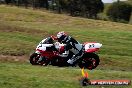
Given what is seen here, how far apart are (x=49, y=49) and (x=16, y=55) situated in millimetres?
5350

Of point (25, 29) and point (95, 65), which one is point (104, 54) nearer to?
point (95, 65)

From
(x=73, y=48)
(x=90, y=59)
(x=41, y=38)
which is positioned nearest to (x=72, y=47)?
(x=73, y=48)

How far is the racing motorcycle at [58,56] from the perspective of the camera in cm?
2000

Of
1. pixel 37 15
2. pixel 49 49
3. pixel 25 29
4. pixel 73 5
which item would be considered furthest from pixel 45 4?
pixel 49 49

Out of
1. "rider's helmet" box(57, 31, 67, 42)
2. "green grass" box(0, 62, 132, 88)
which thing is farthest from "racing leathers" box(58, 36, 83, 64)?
"green grass" box(0, 62, 132, 88)

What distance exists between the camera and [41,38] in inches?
1225

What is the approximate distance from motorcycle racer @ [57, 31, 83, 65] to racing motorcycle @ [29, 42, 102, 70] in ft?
0.49

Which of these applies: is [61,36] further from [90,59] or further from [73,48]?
[90,59]

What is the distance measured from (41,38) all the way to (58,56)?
11.0 metres

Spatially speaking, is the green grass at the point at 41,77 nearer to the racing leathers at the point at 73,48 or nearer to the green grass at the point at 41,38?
the green grass at the point at 41,38

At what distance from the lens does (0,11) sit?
4794 centimetres

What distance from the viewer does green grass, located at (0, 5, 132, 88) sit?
14423mm

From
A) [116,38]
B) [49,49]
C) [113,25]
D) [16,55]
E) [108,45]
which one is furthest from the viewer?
[113,25]

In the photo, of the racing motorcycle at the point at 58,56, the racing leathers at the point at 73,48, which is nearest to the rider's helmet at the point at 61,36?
the racing leathers at the point at 73,48
